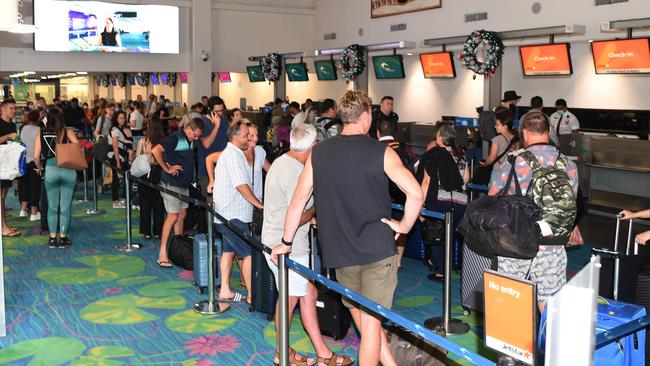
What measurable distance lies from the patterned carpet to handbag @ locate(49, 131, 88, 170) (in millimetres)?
987

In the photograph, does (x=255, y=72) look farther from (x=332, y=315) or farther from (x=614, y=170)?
(x=332, y=315)

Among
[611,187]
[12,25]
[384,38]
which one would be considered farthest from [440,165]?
[384,38]

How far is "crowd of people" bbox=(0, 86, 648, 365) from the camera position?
371cm

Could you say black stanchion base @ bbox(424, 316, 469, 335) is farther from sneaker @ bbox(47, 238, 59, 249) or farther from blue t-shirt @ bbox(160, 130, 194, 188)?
sneaker @ bbox(47, 238, 59, 249)

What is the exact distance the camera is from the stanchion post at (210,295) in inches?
228

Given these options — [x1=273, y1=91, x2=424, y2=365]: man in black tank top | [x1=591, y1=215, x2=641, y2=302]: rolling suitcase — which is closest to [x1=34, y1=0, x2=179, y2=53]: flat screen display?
[x1=273, y1=91, x2=424, y2=365]: man in black tank top

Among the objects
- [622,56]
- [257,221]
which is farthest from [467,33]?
[257,221]

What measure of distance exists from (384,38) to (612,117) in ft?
20.9

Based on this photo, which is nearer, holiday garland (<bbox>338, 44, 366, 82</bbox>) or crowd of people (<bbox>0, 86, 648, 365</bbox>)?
crowd of people (<bbox>0, 86, 648, 365</bbox>)

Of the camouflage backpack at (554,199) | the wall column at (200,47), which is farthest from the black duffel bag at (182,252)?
the wall column at (200,47)

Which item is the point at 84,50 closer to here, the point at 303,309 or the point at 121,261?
the point at 121,261

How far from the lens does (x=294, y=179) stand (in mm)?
4535

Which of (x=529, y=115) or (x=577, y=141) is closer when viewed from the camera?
(x=529, y=115)

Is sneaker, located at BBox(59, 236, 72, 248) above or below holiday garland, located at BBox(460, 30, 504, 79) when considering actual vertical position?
below
